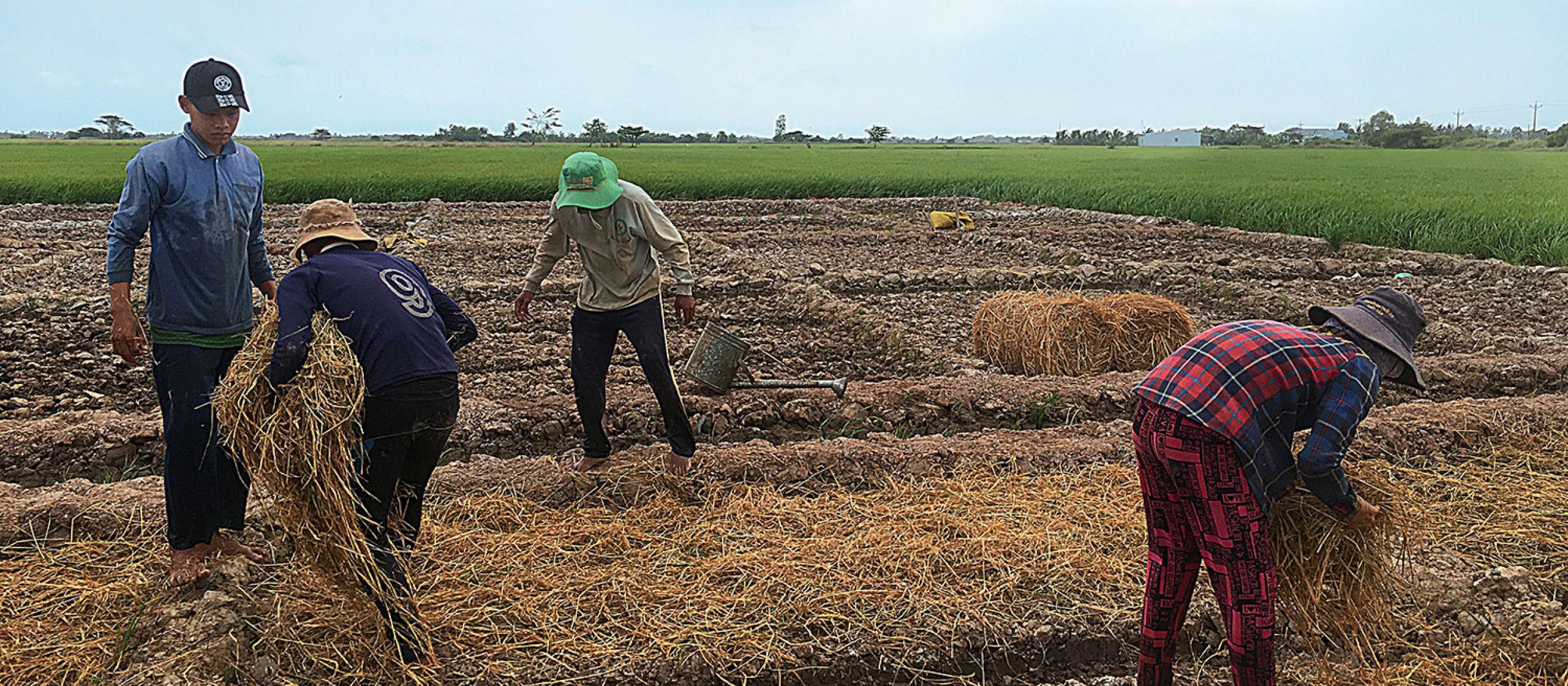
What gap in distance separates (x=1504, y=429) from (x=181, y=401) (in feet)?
18.9

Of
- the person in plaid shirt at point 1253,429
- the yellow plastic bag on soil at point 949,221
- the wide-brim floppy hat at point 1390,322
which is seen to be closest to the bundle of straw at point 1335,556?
the person in plaid shirt at point 1253,429

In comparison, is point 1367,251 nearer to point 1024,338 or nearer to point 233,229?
point 1024,338

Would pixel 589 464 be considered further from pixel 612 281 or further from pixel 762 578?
pixel 762 578

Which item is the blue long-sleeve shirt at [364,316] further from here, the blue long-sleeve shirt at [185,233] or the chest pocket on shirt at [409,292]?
the blue long-sleeve shirt at [185,233]

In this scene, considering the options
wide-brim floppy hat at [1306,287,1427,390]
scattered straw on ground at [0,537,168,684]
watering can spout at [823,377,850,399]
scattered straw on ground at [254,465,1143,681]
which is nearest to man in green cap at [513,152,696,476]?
scattered straw on ground at [254,465,1143,681]

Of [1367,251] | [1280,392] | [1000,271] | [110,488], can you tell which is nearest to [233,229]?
[110,488]

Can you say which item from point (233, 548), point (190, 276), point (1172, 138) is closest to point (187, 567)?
point (233, 548)

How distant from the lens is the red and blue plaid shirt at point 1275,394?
2.29 metres

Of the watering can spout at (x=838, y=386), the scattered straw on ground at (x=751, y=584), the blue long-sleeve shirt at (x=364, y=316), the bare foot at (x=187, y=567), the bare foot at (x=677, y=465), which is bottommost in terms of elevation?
the scattered straw on ground at (x=751, y=584)

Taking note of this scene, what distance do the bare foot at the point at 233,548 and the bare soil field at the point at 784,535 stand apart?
0.06 metres

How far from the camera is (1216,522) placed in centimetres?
238

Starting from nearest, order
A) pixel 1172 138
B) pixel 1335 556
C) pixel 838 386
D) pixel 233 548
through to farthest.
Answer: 1. pixel 1335 556
2. pixel 233 548
3. pixel 838 386
4. pixel 1172 138

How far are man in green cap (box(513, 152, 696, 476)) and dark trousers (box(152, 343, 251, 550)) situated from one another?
4.39 feet

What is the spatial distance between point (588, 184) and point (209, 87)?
4.39 feet
